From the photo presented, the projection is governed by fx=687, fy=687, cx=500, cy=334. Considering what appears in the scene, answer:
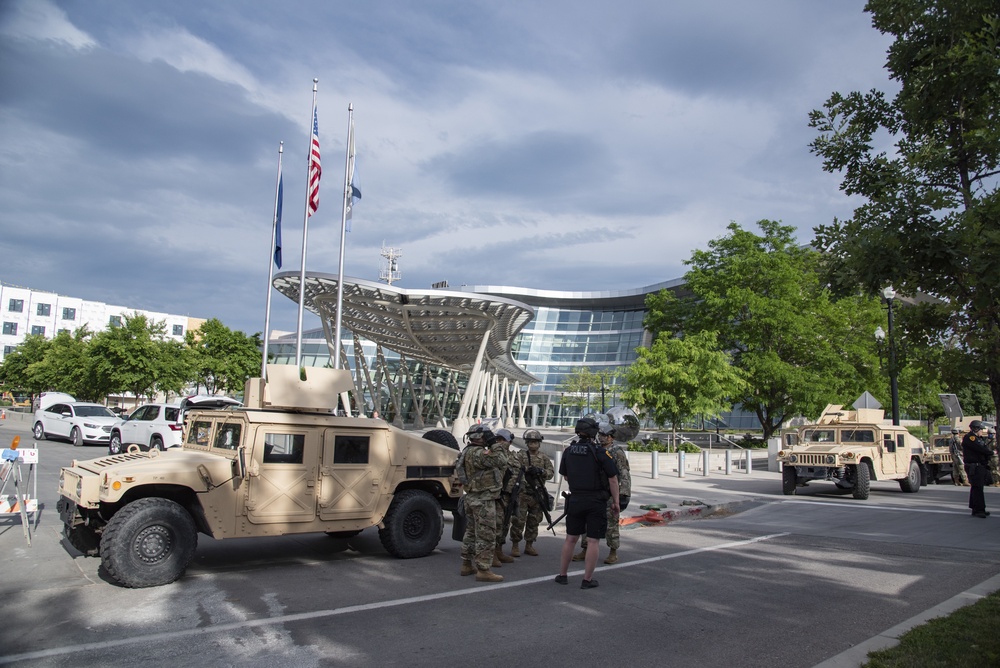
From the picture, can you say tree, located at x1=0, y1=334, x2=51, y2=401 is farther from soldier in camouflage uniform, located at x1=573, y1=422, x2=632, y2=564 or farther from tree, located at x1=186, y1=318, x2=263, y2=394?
soldier in camouflage uniform, located at x1=573, y1=422, x2=632, y2=564

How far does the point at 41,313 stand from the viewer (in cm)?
7894

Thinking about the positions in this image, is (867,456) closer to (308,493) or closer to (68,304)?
(308,493)

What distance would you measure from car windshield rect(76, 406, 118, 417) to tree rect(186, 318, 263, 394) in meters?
17.2

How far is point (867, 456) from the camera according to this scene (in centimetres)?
1644

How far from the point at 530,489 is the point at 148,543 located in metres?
4.36

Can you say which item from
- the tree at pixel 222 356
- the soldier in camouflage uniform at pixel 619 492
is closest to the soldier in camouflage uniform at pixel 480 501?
the soldier in camouflage uniform at pixel 619 492

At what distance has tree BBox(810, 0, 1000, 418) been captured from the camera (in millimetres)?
5543

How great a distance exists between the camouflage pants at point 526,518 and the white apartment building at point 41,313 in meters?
72.8

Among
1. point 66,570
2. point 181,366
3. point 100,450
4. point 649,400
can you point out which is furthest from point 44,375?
point 66,570

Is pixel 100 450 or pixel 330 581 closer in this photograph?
pixel 330 581

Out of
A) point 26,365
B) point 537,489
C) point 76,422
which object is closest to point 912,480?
point 537,489

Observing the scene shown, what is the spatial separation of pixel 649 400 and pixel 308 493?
872 inches

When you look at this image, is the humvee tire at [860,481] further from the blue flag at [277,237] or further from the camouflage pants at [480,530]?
the blue flag at [277,237]

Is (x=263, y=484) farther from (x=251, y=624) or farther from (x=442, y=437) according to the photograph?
(x=442, y=437)
